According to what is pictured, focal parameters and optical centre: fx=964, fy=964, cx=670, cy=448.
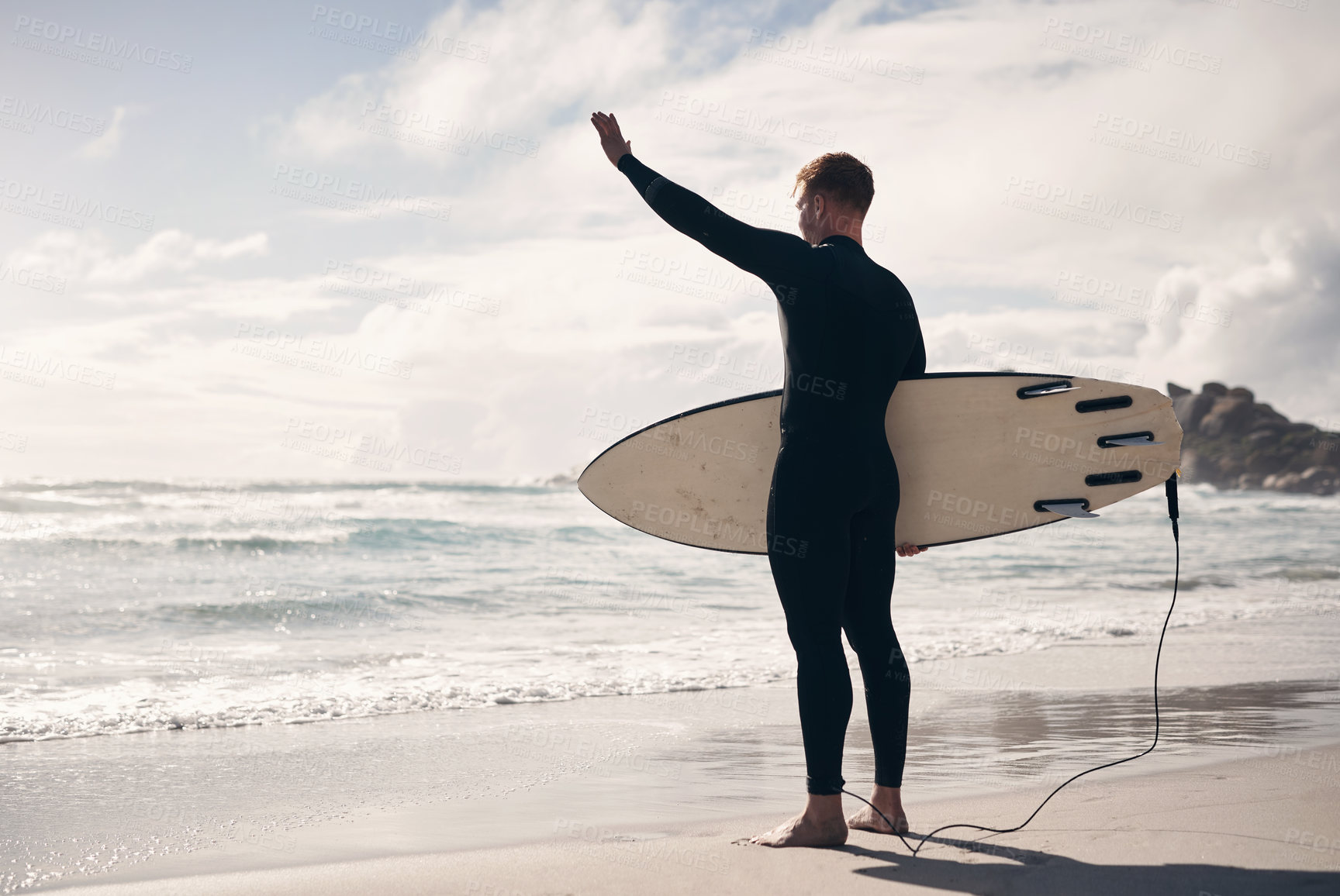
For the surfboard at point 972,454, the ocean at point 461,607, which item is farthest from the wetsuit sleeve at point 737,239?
the ocean at point 461,607

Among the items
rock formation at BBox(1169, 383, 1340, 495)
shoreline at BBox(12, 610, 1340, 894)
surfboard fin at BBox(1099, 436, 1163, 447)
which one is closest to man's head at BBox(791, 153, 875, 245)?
surfboard fin at BBox(1099, 436, 1163, 447)

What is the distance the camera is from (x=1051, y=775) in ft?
10.2

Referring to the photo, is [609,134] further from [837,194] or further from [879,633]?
[879,633]

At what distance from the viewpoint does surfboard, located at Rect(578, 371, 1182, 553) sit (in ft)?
8.87

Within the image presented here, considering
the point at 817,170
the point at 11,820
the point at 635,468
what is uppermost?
the point at 817,170

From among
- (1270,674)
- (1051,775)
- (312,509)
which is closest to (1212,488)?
(312,509)

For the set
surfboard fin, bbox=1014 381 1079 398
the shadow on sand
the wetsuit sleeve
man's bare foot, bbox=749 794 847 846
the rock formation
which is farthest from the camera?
the rock formation

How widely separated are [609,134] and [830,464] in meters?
0.92

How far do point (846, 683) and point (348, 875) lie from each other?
1222mm

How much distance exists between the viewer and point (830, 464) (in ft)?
7.01

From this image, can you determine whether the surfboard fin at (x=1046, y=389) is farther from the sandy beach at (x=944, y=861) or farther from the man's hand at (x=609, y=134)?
the man's hand at (x=609, y=134)

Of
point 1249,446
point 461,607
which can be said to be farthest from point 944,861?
point 1249,446

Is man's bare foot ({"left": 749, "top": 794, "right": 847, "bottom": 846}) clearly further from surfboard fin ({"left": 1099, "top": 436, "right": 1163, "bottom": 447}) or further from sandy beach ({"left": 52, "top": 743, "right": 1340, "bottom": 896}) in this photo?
surfboard fin ({"left": 1099, "top": 436, "right": 1163, "bottom": 447})

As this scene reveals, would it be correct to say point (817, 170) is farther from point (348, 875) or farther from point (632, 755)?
point (632, 755)
